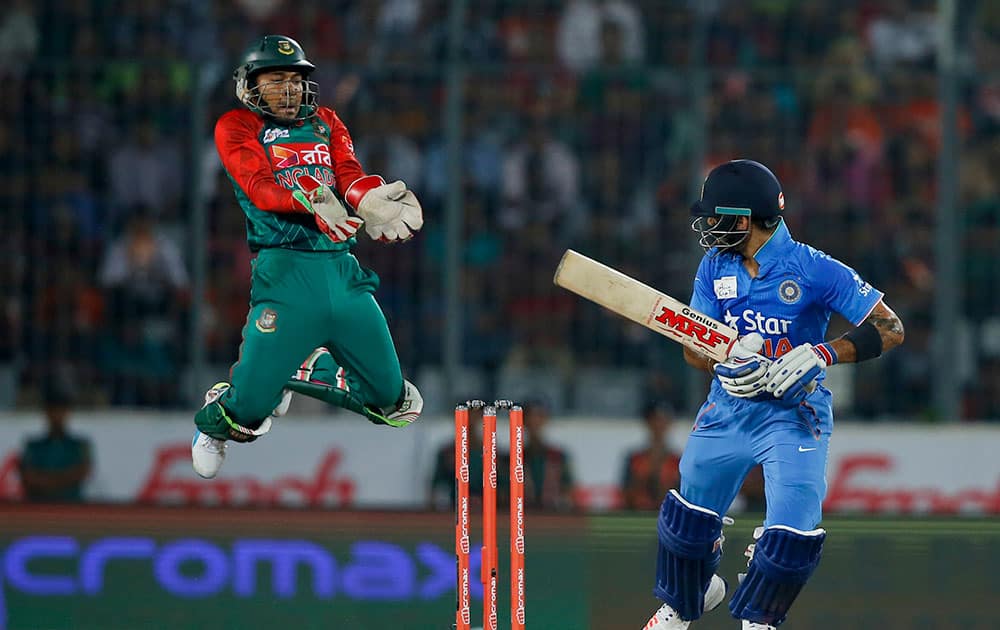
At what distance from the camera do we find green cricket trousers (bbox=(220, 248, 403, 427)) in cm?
705

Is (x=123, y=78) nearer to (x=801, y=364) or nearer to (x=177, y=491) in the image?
(x=177, y=491)

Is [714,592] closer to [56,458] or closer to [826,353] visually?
[826,353]

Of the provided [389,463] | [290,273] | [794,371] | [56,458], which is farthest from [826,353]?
[56,458]

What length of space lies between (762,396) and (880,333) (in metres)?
0.53

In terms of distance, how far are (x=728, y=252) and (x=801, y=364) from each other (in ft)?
2.13

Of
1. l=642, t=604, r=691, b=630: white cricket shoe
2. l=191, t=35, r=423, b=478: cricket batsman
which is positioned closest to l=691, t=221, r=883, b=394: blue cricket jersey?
l=642, t=604, r=691, b=630: white cricket shoe

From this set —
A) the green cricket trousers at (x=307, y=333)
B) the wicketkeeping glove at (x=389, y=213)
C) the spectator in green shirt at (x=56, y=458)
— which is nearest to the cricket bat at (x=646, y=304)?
the wicketkeeping glove at (x=389, y=213)

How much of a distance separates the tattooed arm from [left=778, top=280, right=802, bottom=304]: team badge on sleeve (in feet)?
0.74

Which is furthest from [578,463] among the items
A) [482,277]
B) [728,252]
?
[728,252]

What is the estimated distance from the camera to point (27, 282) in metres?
11.6

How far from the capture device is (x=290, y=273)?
7113 millimetres

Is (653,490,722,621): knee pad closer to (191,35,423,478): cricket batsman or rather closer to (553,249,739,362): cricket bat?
(553,249,739,362): cricket bat

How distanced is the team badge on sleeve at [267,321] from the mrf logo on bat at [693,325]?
1.49 m

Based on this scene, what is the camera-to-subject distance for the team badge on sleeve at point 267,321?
23.1 ft
